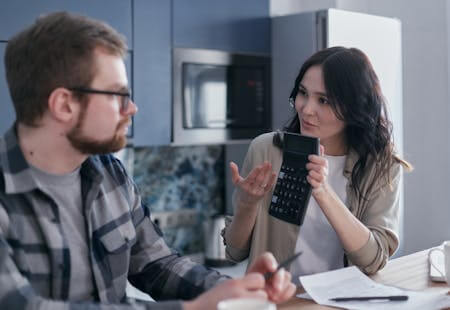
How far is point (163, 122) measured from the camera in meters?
2.74

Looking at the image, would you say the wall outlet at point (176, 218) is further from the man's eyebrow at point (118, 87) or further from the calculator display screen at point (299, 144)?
the man's eyebrow at point (118, 87)

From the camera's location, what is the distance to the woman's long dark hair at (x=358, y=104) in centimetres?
175

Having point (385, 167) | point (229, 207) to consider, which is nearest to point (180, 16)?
point (229, 207)

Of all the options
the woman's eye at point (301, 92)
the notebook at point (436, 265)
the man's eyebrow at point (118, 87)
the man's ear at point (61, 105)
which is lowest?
the notebook at point (436, 265)

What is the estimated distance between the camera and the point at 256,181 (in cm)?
156

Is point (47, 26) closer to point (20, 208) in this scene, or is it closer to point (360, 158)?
point (20, 208)

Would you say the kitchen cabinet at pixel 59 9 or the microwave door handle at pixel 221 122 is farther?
the microwave door handle at pixel 221 122

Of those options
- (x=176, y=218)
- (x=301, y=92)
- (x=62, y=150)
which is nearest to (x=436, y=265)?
(x=301, y=92)

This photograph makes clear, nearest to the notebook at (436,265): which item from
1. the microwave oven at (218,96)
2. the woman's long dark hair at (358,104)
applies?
the woman's long dark hair at (358,104)

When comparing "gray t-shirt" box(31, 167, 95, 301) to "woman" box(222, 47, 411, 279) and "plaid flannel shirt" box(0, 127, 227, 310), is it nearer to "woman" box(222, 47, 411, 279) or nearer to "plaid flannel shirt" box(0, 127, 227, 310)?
"plaid flannel shirt" box(0, 127, 227, 310)

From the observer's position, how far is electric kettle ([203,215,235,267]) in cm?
316

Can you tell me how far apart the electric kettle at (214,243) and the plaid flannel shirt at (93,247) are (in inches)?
69.9

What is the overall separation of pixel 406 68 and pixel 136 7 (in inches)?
59.1

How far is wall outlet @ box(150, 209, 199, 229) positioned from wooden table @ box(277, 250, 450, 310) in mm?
1537
